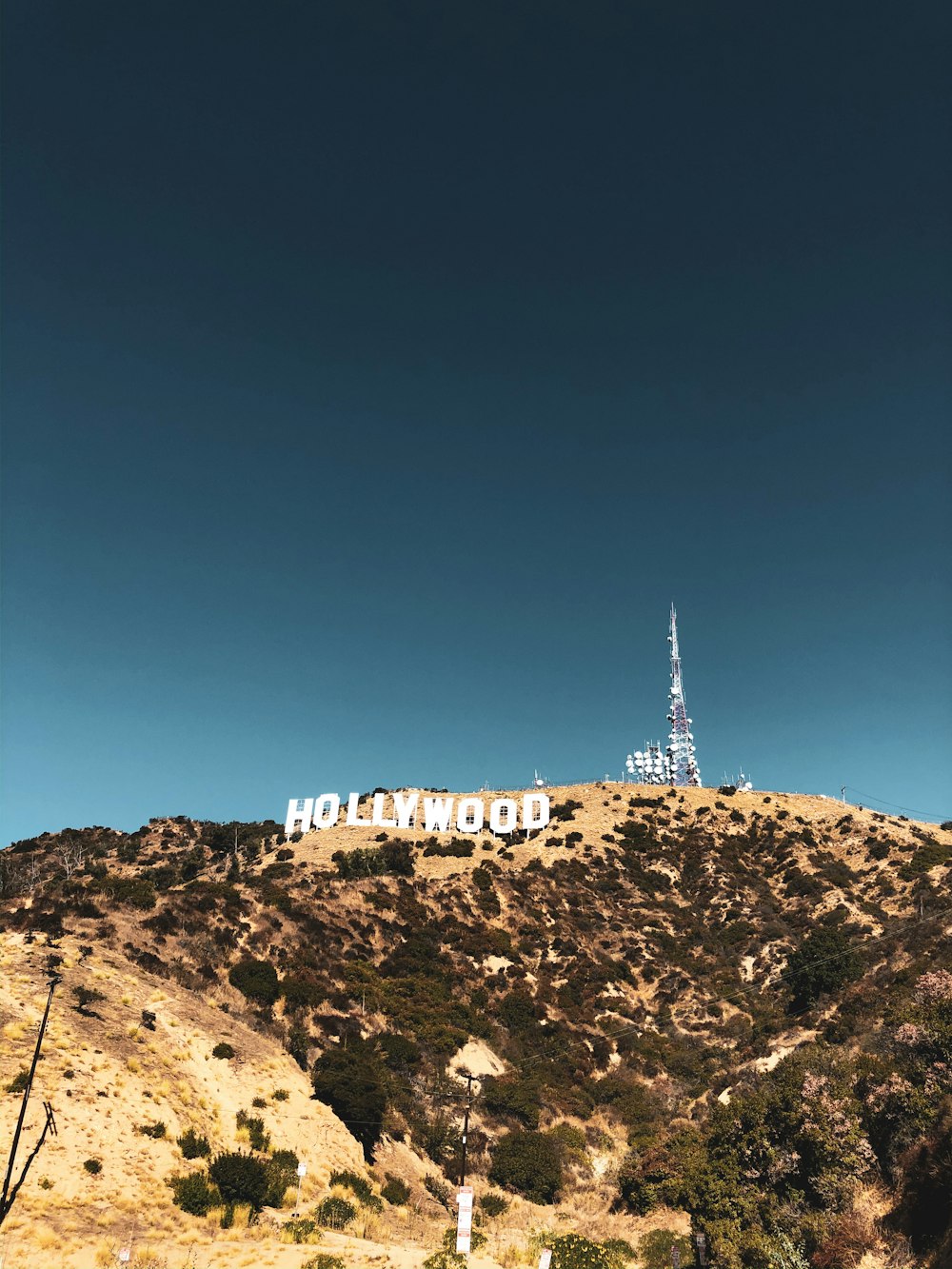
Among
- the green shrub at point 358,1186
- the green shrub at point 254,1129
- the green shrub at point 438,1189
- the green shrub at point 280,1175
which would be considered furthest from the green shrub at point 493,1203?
the green shrub at point 254,1129

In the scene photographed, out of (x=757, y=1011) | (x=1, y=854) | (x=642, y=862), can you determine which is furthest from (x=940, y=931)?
(x=1, y=854)

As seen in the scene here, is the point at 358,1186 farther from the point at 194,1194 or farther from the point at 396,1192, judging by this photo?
the point at 194,1194

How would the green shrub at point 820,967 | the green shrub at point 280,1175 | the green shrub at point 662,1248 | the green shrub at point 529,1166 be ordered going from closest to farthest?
the green shrub at point 662,1248, the green shrub at point 280,1175, the green shrub at point 529,1166, the green shrub at point 820,967

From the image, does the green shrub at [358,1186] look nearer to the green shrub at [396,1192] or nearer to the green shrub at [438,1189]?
the green shrub at [396,1192]

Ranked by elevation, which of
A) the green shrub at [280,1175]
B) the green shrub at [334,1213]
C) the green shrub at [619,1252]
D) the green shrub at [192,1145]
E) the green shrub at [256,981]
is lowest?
the green shrub at [619,1252]

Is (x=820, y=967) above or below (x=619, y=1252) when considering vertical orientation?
above

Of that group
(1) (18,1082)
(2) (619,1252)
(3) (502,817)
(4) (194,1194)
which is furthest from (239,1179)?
(3) (502,817)

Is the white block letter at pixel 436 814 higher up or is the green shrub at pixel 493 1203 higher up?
the white block letter at pixel 436 814
